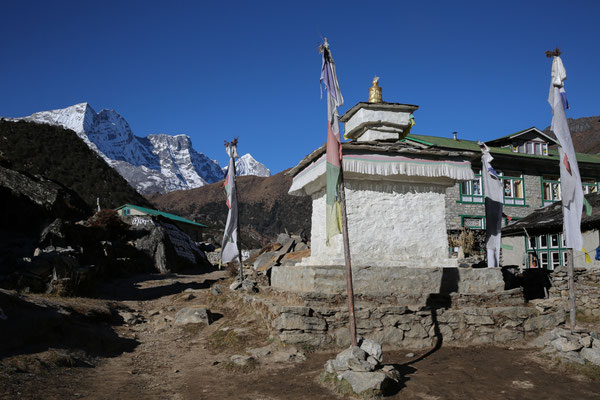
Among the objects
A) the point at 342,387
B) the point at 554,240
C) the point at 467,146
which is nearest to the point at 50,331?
the point at 342,387

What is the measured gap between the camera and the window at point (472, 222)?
25.6m

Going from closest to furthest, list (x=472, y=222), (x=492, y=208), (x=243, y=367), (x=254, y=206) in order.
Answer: (x=243, y=367) → (x=492, y=208) → (x=472, y=222) → (x=254, y=206)

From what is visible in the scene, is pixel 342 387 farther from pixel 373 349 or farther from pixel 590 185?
pixel 590 185

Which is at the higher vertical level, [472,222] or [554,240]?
[472,222]

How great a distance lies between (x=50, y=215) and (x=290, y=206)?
66011 millimetres

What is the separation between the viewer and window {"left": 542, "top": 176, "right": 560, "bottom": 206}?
27.9m

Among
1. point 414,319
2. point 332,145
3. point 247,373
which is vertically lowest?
point 247,373

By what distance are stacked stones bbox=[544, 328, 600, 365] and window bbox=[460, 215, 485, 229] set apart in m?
19.4

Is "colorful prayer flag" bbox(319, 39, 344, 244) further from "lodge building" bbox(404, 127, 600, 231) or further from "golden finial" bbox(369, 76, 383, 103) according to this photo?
"lodge building" bbox(404, 127, 600, 231)

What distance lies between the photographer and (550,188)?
28.1m

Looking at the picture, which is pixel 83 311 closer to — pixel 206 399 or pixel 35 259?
pixel 35 259

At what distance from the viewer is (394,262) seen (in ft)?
26.9

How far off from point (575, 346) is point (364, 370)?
3.50 metres

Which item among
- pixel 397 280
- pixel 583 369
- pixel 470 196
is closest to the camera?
pixel 583 369
